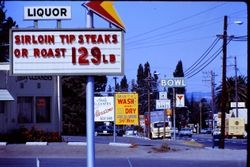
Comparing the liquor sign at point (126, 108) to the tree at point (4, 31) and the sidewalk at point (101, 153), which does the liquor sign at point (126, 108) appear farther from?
Answer: the tree at point (4, 31)

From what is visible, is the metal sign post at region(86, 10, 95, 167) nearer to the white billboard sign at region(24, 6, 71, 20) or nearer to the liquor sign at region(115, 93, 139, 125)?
the white billboard sign at region(24, 6, 71, 20)

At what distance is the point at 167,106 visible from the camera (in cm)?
4153

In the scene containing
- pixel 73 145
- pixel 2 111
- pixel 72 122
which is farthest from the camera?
pixel 72 122

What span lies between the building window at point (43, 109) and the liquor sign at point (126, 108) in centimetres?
694

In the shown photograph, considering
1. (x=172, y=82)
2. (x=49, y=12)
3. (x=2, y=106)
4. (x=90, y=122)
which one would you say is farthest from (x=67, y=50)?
(x=2, y=106)

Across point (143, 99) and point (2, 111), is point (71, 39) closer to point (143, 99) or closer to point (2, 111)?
point (2, 111)

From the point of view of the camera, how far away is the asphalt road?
20.0 meters

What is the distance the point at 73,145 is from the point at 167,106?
1367cm

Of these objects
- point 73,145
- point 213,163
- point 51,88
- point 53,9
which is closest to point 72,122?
point 51,88

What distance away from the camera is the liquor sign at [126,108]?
97.0 feet

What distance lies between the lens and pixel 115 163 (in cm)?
2077

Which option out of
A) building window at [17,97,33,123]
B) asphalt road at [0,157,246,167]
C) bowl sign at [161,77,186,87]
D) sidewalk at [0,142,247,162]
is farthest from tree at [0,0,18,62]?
asphalt road at [0,157,246,167]

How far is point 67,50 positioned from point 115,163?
44.5 ft

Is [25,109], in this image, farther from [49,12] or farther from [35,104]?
[49,12]
